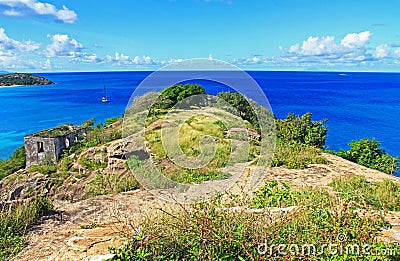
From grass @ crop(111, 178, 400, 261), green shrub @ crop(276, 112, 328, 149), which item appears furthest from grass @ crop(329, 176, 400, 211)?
green shrub @ crop(276, 112, 328, 149)

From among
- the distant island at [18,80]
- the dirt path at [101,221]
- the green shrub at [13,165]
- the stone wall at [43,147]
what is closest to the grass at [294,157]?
the dirt path at [101,221]

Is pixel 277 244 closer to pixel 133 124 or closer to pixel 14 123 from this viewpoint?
pixel 133 124

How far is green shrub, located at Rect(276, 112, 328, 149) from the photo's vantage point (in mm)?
16062

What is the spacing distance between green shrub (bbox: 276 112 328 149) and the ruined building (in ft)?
43.6

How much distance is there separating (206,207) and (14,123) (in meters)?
65.6

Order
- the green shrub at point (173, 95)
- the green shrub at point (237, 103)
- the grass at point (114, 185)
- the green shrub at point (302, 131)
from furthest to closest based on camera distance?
the green shrub at point (302, 131) → the green shrub at point (173, 95) → the green shrub at point (237, 103) → the grass at point (114, 185)

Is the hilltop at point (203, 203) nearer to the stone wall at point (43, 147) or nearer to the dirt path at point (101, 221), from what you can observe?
the dirt path at point (101, 221)

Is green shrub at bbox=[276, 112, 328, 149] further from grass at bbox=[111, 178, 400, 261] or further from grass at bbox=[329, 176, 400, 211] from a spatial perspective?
grass at bbox=[111, 178, 400, 261]

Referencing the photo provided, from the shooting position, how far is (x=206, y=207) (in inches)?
133

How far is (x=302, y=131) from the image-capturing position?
16.9 meters

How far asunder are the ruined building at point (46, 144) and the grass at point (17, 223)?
15344mm

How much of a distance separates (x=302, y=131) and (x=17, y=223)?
14617 mm

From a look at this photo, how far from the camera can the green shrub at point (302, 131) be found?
16.1 meters

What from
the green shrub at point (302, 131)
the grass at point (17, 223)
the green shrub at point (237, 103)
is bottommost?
the green shrub at point (302, 131)
